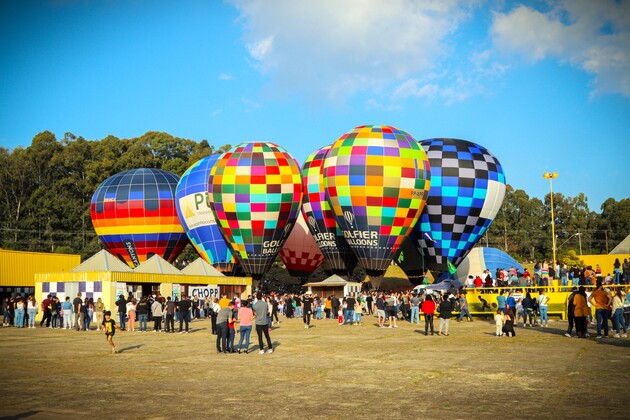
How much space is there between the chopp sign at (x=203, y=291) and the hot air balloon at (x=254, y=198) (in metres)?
7.99

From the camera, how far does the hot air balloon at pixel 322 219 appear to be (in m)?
60.0

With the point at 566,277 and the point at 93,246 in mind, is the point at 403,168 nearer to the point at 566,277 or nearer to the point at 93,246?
the point at 566,277

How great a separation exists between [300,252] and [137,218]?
58.8 feet

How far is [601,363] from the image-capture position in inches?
628

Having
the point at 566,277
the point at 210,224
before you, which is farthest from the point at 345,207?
the point at 566,277

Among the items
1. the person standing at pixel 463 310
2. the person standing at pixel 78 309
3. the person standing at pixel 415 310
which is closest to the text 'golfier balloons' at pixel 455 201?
the person standing at pixel 463 310

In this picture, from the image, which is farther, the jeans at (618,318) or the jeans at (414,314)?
the jeans at (414,314)

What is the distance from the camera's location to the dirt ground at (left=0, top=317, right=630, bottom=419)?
1057 centimetres

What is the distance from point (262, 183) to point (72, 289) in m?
20.0

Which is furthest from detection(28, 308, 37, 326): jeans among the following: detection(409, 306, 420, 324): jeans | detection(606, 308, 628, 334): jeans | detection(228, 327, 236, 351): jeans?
detection(606, 308, 628, 334): jeans

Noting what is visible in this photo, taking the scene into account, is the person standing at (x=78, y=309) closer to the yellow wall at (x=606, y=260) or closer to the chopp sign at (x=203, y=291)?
the chopp sign at (x=203, y=291)

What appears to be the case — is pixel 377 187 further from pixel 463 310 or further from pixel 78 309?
pixel 78 309

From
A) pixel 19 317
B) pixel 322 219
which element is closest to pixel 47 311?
pixel 19 317

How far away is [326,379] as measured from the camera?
46.1 feet
